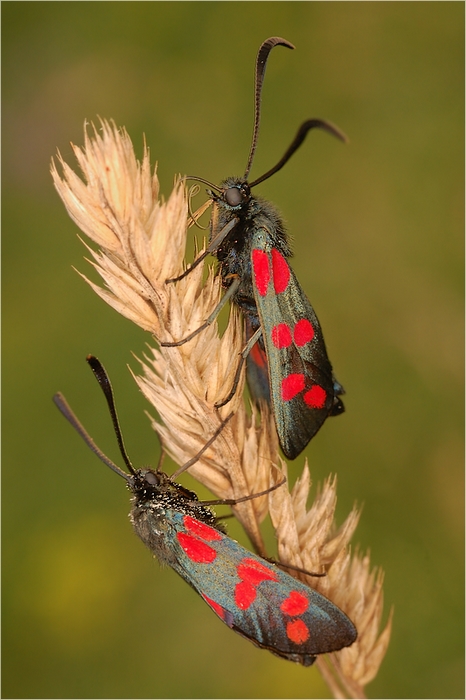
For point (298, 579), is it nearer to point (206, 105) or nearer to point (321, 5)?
point (206, 105)

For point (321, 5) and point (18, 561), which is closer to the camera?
point (18, 561)

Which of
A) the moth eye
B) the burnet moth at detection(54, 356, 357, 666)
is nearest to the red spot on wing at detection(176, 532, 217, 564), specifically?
the burnet moth at detection(54, 356, 357, 666)

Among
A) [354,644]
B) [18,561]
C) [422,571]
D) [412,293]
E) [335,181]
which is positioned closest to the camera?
[354,644]

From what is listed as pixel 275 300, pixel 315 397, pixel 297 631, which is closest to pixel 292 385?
pixel 315 397

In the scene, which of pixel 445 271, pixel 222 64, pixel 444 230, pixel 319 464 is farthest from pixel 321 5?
pixel 319 464

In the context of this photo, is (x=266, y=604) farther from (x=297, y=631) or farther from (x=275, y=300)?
(x=275, y=300)

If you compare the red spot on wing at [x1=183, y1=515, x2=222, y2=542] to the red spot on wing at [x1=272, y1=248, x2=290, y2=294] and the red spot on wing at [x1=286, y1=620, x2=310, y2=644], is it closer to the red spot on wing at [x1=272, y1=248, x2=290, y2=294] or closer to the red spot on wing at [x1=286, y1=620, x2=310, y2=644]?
the red spot on wing at [x1=286, y1=620, x2=310, y2=644]

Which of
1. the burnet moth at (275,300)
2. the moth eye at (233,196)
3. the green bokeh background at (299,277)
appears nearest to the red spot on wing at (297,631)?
the burnet moth at (275,300)
